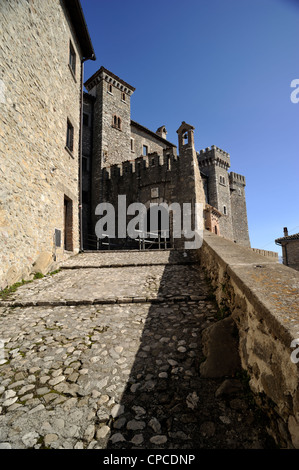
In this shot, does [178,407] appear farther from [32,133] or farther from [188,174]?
[188,174]

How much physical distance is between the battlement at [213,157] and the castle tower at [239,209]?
9.50 ft

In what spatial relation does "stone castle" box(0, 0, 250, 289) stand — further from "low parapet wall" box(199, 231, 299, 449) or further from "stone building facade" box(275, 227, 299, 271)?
"stone building facade" box(275, 227, 299, 271)

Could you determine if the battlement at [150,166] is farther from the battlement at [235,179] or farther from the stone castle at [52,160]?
the battlement at [235,179]

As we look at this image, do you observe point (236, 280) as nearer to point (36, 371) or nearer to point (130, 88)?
point (36, 371)

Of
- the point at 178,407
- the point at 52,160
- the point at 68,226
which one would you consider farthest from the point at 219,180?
the point at 178,407

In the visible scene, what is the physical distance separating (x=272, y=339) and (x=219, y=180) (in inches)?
1234

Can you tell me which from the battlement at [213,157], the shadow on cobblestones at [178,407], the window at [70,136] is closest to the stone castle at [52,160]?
the window at [70,136]

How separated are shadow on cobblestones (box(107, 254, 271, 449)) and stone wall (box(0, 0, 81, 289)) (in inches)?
Result: 145

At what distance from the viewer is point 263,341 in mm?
1631

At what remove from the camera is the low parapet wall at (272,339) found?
48.8 inches

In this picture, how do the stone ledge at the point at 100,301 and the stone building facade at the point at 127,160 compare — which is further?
the stone building facade at the point at 127,160

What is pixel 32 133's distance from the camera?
19.1 feet

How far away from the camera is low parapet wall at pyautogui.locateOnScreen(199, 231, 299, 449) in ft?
4.07
